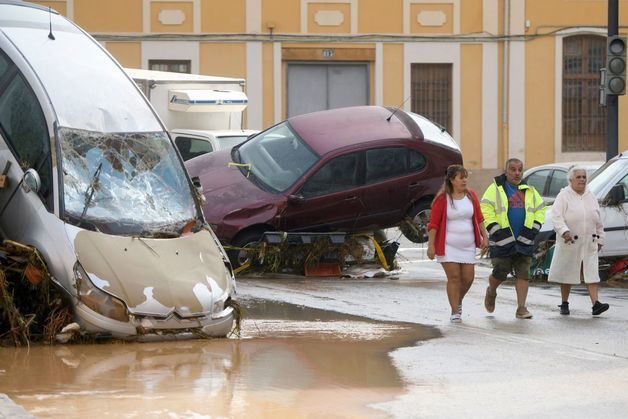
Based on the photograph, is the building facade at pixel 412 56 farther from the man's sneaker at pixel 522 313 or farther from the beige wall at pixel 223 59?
the man's sneaker at pixel 522 313

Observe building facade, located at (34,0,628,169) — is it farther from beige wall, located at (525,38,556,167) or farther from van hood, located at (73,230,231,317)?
van hood, located at (73,230,231,317)

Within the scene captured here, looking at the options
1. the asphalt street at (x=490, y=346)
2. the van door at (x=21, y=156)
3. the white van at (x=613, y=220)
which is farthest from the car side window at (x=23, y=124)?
the white van at (x=613, y=220)

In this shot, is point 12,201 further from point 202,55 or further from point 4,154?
point 202,55

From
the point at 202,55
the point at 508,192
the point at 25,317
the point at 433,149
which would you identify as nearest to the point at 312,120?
the point at 433,149

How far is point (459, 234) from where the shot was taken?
48.0 ft

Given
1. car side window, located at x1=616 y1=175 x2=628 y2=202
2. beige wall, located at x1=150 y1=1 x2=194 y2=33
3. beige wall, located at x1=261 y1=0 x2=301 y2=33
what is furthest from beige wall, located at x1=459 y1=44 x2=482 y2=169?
car side window, located at x1=616 y1=175 x2=628 y2=202

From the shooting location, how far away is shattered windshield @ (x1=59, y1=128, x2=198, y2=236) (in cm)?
1286

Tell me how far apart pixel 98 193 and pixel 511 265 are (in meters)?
4.50

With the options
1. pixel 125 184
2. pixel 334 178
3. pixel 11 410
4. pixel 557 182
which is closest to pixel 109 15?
pixel 557 182

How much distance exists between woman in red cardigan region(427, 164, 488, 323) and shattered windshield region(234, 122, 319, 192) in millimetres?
4566

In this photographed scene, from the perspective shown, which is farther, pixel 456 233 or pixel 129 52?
pixel 129 52

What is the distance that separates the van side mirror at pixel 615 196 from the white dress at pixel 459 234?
4776 mm

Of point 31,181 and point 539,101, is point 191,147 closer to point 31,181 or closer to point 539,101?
point 31,181

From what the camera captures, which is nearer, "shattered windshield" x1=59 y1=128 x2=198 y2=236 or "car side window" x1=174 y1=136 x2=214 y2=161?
"shattered windshield" x1=59 y1=128 x2=198 y2=236
